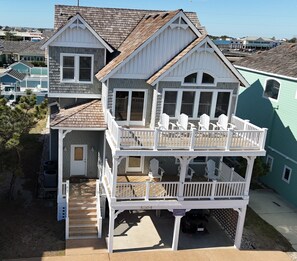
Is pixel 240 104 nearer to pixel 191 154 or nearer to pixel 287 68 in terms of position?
pixel 287 68

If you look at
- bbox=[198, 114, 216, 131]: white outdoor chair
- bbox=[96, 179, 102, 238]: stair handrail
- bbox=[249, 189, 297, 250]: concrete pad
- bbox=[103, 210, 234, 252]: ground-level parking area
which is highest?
bbox=[198, 114, 216, 131]: white outdoor chair

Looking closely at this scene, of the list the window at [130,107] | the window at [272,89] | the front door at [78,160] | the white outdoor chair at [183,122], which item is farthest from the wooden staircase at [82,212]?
the window at [272,89]

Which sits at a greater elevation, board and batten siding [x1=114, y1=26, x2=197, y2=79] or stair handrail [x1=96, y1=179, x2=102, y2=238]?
board and batten siding [x1=114, y1=26, x2=197, y2=79]

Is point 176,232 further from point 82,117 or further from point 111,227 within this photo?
point 82,117

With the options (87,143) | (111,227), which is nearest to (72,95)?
(87,143)

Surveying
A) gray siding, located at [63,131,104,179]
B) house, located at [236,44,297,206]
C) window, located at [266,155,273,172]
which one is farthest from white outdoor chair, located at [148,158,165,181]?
window, located at [266,155,273,172]

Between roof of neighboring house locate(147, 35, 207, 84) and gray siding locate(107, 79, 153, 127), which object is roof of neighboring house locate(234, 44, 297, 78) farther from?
gray siding locate(107, 79, 153, 127)

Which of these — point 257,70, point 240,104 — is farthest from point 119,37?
point 240,104
